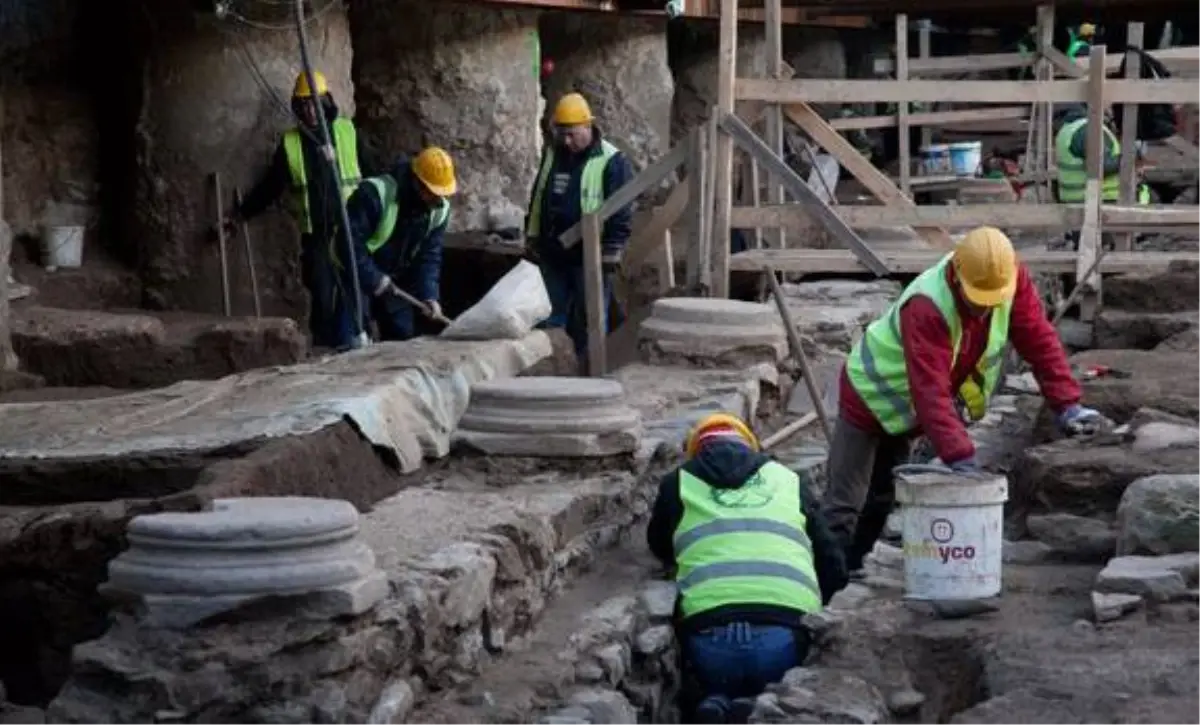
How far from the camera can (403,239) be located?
13.4 meters

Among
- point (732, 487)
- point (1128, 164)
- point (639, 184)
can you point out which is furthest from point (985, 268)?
point (1128, 164)

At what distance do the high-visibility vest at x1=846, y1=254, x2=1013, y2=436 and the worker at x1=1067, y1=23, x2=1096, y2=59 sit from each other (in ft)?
51.1

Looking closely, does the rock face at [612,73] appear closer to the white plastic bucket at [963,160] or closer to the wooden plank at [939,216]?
the white plastic bucket at [963,160]

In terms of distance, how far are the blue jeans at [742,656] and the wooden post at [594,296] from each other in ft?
14.2

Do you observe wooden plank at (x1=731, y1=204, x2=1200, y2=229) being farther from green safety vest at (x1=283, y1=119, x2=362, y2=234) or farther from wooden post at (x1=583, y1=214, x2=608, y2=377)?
green safety vest at (x1=283, y1=119, x2=362, y2=234)

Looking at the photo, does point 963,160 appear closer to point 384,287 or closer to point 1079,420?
point 384,287

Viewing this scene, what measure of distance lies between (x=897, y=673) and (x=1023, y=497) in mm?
2131

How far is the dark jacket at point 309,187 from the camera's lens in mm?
13516

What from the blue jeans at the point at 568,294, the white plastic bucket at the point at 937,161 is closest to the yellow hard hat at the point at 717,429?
the blue jeans at the point at 568,294

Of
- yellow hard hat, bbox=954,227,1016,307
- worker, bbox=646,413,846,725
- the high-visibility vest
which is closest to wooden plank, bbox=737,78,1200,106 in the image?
the high-visibility vest

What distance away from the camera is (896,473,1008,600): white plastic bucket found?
741cm

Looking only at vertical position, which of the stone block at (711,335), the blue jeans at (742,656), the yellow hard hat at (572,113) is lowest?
the blue jeans at (742,656)

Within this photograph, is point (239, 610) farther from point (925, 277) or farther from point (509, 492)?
point (925, 277)

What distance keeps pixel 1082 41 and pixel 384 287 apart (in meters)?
13.1
